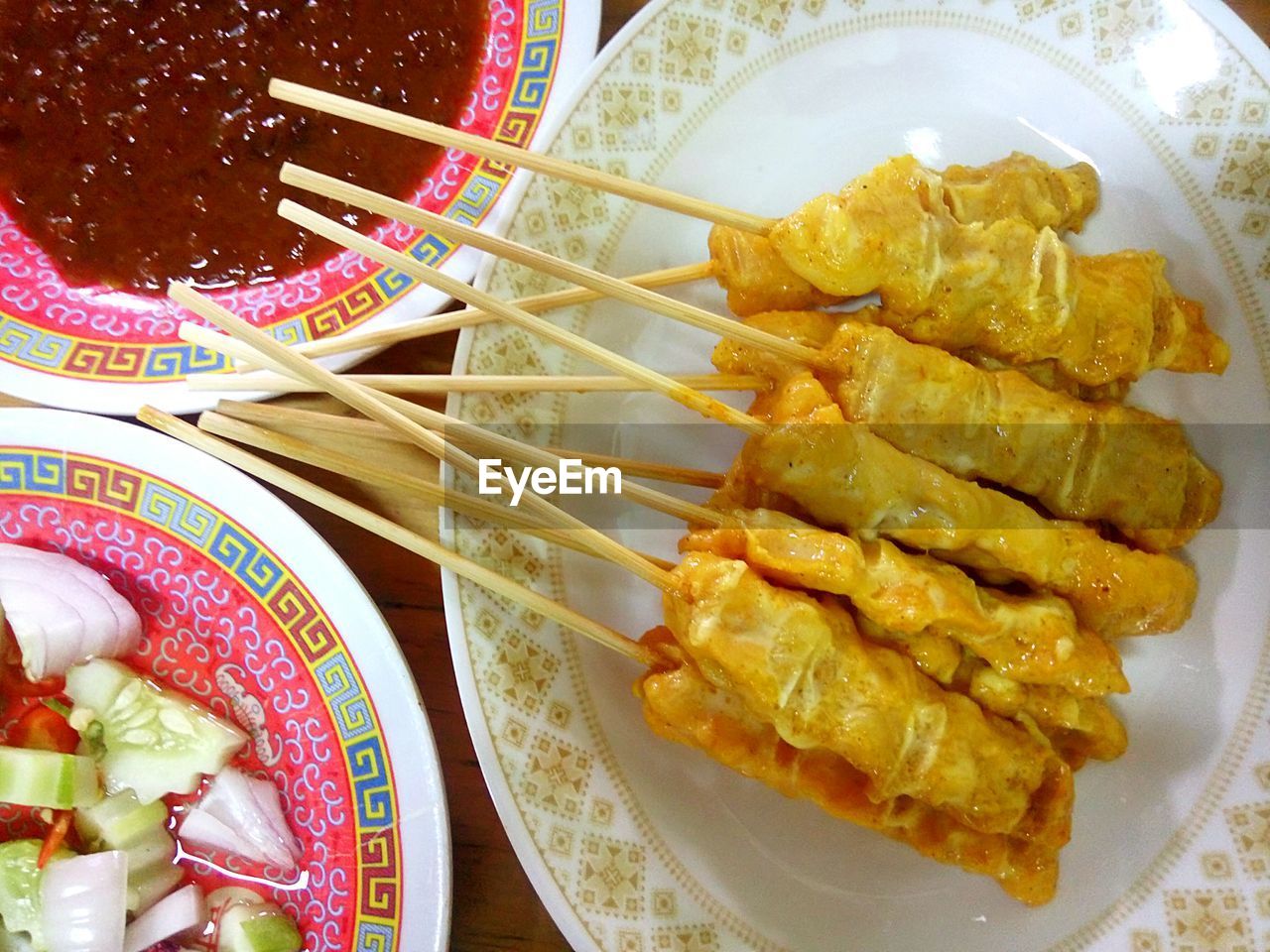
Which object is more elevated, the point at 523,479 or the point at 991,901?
the point at 523,479

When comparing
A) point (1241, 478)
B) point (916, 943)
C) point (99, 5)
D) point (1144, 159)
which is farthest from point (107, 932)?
point (1144, 159)

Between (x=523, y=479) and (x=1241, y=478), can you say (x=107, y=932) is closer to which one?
(x=523, y=479)

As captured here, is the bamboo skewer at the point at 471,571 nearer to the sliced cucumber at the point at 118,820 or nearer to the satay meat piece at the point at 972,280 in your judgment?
the satay meat piece at the point at 972,280

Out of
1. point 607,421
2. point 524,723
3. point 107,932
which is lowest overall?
point 107,932

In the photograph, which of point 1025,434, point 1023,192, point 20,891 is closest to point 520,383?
point 1025,434

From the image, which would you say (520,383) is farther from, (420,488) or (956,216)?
(956,216)

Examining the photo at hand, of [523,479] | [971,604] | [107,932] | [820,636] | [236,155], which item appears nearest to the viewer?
[820,636]

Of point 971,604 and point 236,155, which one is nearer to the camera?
point 971,604
